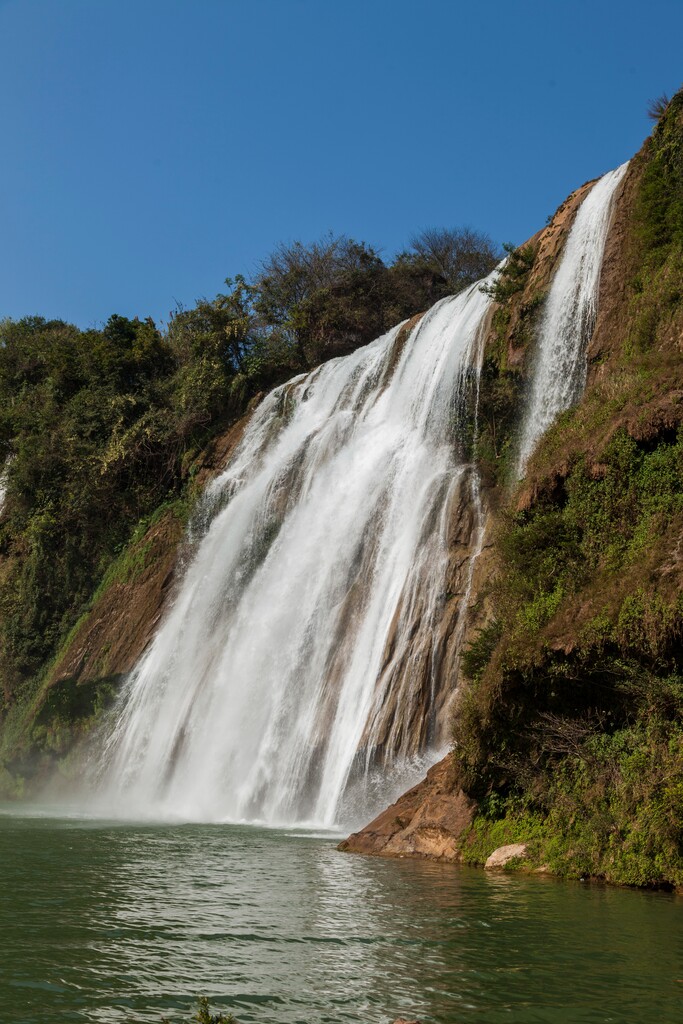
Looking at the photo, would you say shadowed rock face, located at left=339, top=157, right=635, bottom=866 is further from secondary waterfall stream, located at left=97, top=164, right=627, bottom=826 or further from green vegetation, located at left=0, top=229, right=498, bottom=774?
green vegetation, located at left=0, top=229, right=498, bottom=774

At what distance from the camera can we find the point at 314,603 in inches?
802

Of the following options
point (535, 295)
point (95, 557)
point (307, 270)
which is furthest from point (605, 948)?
point (307, 270)

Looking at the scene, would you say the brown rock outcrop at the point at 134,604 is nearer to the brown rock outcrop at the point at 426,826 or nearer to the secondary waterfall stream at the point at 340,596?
the secondary waterfall stream at the point at 340,596

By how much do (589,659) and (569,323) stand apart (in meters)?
10.9

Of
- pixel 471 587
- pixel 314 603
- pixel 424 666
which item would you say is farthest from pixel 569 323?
pixel 424 666

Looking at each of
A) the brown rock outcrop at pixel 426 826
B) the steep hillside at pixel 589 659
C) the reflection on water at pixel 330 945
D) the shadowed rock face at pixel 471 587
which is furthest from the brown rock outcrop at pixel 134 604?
the reflection on water at pixel 330 945

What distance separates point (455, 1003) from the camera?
5500 millimetres

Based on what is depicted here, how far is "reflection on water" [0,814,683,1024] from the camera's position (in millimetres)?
5480

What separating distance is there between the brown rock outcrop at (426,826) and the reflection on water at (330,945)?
0.90 meters

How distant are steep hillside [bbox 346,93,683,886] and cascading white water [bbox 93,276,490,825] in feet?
8.93

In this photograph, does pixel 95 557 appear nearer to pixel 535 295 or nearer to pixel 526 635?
pixel 535 295

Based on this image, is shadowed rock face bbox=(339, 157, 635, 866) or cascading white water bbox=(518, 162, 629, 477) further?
cascading white water bbox=(518, 162, 629, 477)

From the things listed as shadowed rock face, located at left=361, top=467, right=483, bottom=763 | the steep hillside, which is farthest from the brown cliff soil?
the steep hillside

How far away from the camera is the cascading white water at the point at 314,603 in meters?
17.2
